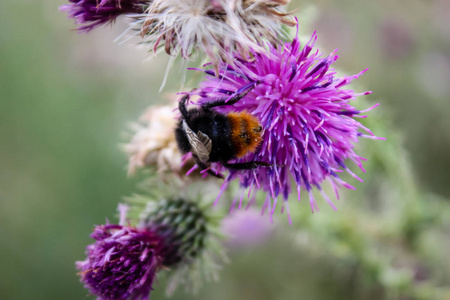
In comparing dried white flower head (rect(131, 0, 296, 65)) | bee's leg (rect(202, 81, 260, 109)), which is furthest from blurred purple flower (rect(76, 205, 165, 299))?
dried white flower head (rect(131, 0, 296, 65))

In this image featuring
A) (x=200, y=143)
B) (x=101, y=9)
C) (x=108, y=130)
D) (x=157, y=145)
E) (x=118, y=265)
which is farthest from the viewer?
(x=108, y=130)

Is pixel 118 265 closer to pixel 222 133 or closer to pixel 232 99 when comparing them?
pixel 222 133

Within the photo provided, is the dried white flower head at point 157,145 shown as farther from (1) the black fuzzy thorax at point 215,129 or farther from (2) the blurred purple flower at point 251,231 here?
(2) the blurred purple flower at point 251,231

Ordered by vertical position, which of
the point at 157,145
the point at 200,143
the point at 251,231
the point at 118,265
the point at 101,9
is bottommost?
the point at 118,265

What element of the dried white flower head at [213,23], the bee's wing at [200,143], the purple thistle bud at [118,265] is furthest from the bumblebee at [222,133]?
the purple thistle bud at [118,265]

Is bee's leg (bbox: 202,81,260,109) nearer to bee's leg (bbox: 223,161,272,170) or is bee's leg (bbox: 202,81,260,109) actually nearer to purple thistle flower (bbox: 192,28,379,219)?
purple thistle flower (bbox: 192,28,379,219)

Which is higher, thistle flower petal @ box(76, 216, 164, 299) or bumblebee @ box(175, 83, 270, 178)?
bumblebee @ box(175, 83, 270, 178)

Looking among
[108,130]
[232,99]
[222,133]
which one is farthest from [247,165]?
[108,130]
